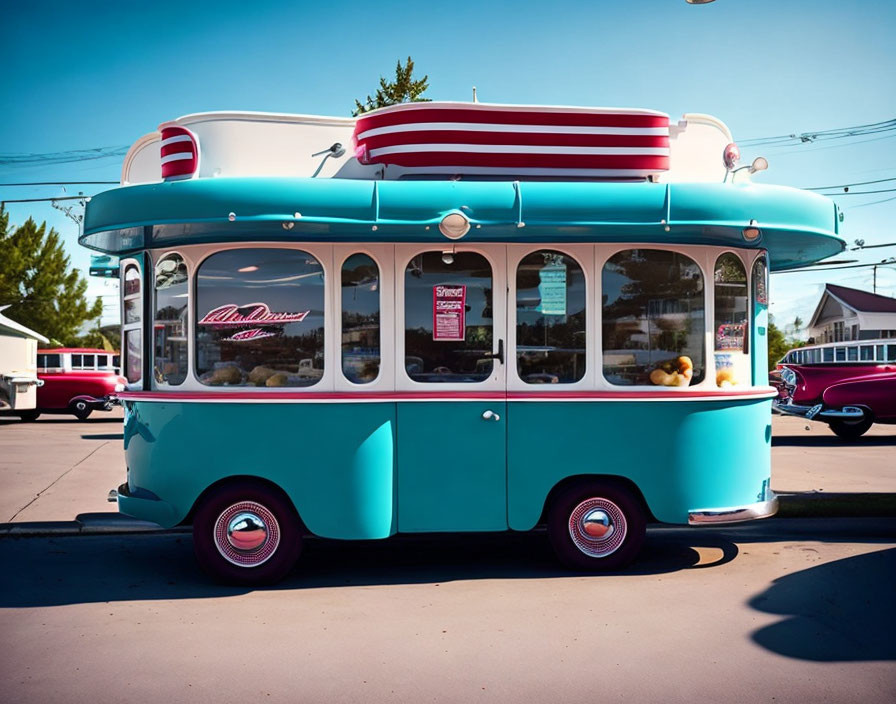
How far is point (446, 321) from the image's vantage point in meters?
5.69

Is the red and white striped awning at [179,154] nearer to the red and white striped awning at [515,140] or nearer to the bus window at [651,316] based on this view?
the red and white striped awning at [515,140]

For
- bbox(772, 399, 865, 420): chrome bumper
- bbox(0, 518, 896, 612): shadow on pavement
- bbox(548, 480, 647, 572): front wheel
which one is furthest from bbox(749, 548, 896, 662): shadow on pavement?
bbox(772, 399, 865, 420): chrome bumper

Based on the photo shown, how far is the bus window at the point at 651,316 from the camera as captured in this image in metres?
5.82

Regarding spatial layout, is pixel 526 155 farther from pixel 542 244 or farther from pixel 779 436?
pixel 779 436

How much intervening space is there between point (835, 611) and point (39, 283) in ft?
125

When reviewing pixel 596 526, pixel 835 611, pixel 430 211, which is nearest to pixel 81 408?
pixel 430 211

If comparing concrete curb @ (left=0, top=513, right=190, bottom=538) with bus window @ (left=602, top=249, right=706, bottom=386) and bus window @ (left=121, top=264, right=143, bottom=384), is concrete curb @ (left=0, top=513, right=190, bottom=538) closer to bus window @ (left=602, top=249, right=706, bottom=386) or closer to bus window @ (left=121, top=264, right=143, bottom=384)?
bus window @ (left=121, top=264, right=143, bottom=384)

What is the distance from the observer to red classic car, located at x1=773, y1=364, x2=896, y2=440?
15055 mm

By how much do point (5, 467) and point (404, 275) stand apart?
27.3 ft

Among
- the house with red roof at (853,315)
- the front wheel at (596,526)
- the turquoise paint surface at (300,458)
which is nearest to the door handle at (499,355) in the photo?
the turquoise paint surface at (300,458)

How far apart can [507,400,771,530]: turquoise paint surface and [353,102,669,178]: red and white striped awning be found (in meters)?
1.68

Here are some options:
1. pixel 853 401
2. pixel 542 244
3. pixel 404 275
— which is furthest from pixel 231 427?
pixel 853 401

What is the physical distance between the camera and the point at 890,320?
1375 inches

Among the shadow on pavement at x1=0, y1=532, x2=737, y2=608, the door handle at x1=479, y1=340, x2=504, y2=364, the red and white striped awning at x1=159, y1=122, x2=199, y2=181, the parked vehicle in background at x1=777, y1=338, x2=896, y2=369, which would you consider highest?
the red and white striped awning at x1=159, y1=122, x2=199, y2=181
